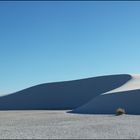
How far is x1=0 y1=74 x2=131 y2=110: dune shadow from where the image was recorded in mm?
73188

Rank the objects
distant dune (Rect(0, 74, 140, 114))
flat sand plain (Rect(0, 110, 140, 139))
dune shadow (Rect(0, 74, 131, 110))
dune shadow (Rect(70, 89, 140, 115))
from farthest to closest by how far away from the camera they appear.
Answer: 1. dune shadow (Rect(0, 74, 131, 110))
2. distant dune (Rect(0, 74, 140, 114))
3. dune shadow (Rect(70, 89, 140, 115))
4. flat sand plain (Rect(0, 110, 140, 139))

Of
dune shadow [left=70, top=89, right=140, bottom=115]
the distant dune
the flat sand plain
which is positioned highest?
the distant dune

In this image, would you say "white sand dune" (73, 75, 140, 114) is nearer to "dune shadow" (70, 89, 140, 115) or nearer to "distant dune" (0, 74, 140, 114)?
"dune shadow" (70, 89, 140, 115)

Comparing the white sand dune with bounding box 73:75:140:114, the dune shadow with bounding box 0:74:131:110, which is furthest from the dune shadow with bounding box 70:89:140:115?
the dune shadow with bounding box 0:74:131:110

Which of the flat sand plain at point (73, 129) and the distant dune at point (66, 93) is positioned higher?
the distant dune at point (66, 93)

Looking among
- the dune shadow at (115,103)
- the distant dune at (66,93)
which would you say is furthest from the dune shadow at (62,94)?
the dune shadow at (115,103)

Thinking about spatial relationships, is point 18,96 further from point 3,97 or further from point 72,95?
point 72,95

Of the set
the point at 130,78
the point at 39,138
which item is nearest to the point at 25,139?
the point at 39,138

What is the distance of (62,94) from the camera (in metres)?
78.7

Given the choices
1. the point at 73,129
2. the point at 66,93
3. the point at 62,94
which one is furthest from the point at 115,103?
the point at 62,94

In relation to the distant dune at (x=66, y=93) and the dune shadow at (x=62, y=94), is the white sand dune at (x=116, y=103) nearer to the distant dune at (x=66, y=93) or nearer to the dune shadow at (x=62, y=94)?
the distant dune at (x=66, y=93)

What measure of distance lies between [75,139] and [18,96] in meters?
68.7

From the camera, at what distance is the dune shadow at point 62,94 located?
73.2 m

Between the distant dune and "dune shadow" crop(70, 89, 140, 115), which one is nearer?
"dune shadow" crop(70, 89, 140, 115)
